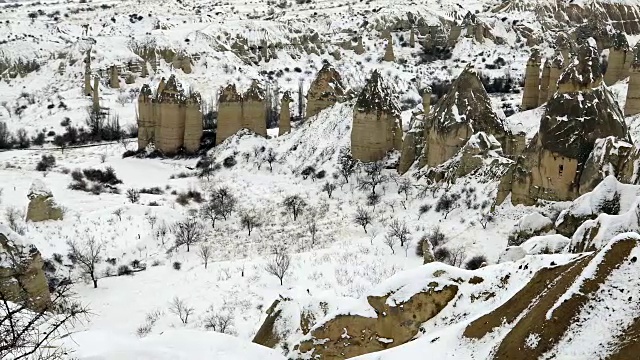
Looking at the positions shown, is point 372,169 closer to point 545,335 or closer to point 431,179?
point 431,179

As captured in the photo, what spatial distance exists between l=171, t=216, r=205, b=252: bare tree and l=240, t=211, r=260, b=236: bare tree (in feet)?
6.32

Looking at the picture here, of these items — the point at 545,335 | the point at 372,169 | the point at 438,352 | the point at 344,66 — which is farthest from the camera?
the point at 344,66

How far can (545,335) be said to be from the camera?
20.0 feet

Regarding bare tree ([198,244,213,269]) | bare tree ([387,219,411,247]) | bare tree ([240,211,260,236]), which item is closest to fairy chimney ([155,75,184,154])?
bare tree ([240,211,260,236])

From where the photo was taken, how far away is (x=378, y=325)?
1064 cm

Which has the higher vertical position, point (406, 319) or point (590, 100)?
point (590, 100)

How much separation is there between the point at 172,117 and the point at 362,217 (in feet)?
63.9

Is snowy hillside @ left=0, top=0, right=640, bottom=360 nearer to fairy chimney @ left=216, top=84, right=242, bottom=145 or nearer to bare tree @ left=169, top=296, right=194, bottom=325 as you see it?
bare tree @ left=169, top=296, right=194, bottom=325

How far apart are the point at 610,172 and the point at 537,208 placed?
304 centimetres

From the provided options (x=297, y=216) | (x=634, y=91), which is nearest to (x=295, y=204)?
(x=297, y=216)

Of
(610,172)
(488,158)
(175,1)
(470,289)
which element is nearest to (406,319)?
(470,289)

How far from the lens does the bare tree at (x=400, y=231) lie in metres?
23.1

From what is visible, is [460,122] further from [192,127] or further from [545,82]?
[192,127]

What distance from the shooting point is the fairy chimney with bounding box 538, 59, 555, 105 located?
1617 inches
